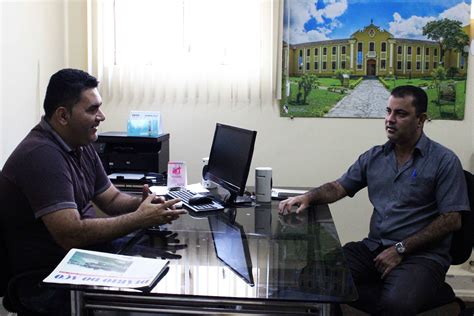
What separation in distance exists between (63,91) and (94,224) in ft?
1.74

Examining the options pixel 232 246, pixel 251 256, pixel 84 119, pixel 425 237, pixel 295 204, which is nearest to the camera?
pixel 251 256

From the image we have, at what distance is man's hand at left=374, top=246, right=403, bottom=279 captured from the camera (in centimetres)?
219

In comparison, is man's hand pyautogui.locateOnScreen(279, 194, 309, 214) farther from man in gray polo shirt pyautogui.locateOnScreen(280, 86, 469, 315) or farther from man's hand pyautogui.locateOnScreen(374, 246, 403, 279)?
man's hand pyautogui.locateOnScreen(374, 246, 403, 279)

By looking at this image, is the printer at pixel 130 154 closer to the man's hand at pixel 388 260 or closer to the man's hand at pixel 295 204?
the man's hand at pixel 295 204

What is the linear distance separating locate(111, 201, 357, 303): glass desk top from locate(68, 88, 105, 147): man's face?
0.43m

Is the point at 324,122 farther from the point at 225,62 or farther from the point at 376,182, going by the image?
the point at 376,182

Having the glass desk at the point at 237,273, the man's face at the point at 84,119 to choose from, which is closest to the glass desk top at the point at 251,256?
the glass desk at the point at 237,273

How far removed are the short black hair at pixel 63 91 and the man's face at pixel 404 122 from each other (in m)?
1.40

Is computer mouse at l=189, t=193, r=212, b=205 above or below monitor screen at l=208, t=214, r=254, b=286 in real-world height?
above

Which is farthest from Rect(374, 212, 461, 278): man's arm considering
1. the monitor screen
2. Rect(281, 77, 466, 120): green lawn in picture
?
Rect(281, 77, 466, 120): green lawn in picture

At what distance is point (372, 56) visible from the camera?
11.4ft

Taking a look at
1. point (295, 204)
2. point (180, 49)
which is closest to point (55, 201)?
point (295, 204)

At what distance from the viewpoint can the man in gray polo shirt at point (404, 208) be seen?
209 centimetres

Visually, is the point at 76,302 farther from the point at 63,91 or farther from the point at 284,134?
the point at 284,134
